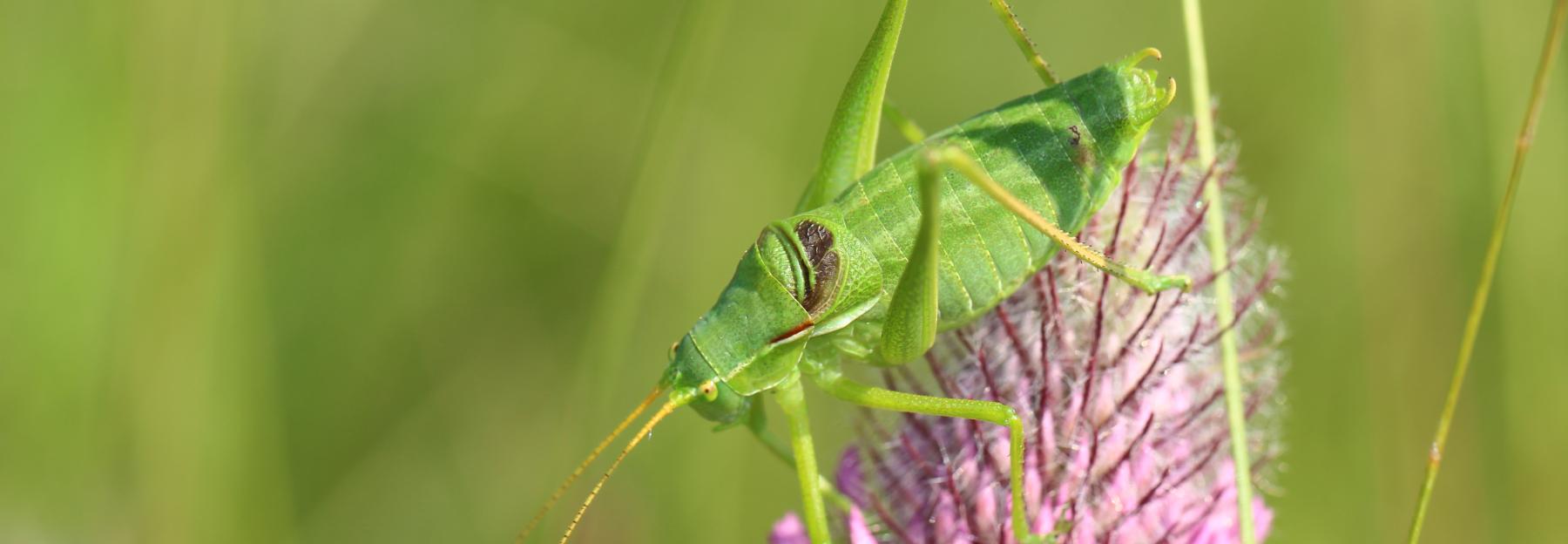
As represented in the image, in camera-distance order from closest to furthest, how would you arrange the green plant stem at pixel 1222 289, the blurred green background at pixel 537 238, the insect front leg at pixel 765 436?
the green plant stem at pixel 1222 289 → the insect front leg at pixel 765 436 → the blurred green background at pixel 537 238

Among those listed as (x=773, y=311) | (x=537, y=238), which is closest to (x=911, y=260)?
(x=773, y=311)

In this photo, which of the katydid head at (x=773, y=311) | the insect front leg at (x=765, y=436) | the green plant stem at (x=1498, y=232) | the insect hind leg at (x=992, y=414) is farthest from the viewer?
the insect front leg at (x=765, y=436)

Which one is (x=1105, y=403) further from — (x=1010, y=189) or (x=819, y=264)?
(x=819, y=264)

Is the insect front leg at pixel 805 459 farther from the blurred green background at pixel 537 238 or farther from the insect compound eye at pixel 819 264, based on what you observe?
the blurred green background at pixel 537 238

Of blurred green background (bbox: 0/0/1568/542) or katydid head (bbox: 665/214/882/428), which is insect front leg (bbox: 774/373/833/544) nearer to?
katydid head (bbox: 665/214/882/428)

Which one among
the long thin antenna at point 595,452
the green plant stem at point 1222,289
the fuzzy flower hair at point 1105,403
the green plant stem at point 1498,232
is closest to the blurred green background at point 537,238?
the long thin antenna at point 595,452

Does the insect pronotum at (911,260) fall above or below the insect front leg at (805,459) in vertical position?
above

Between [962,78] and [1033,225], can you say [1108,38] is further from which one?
[1033,225]
